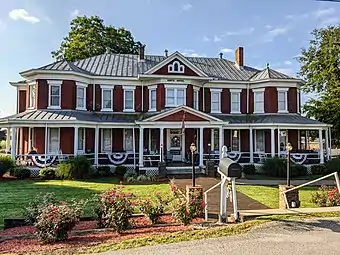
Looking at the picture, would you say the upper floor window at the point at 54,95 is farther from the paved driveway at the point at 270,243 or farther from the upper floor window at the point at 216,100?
the paved driveway at the point at 270,243

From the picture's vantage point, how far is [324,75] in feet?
116

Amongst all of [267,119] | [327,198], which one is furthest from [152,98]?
[327,198]

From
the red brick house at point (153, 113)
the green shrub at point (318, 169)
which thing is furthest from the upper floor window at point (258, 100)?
the green shrub at point (318, 169)

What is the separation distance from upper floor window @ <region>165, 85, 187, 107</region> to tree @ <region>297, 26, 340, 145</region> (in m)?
15.3

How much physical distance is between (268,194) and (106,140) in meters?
14.5

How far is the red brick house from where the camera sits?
77.9 ft

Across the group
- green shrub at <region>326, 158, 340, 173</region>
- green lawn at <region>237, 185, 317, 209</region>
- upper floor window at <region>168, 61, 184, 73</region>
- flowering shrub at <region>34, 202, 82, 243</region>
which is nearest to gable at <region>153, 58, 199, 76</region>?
upper floor window at <region>168, 61, 184, 73</region>

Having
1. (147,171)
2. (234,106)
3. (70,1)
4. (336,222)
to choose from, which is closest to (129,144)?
(147,171)

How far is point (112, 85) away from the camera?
2659cm

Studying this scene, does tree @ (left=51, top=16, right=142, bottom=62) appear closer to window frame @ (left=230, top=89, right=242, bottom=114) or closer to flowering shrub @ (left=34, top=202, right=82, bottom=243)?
window frame @ (left=230, top=89, right=242, bottom=114)

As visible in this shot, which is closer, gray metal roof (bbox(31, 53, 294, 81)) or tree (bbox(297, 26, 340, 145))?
gray metal roof (bbox(31, 53, 294, 81))

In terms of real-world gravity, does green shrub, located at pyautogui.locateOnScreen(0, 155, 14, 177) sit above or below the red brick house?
below

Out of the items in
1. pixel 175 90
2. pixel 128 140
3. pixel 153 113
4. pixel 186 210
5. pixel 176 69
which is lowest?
pixel 186 210

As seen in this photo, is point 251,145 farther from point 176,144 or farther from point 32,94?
point 32,94
